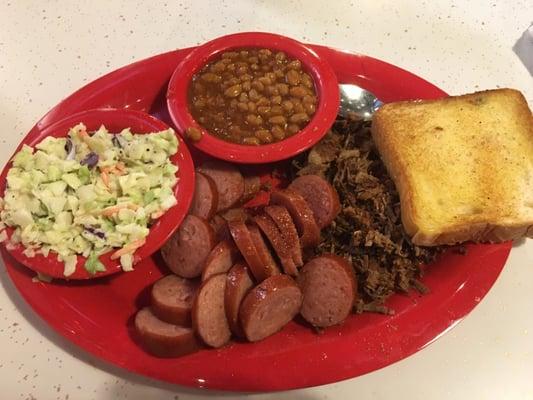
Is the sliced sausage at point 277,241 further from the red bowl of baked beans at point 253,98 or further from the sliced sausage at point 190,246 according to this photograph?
the red bowl of baked beans at point 253,98

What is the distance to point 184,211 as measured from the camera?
2113mm

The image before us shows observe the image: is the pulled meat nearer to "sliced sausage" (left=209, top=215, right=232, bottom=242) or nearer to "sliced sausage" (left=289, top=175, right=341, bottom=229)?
"sliced sausage" (left=289, top=175, right=341, bottom=229)

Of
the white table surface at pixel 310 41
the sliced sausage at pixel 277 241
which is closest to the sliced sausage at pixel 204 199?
the sliced sausage at pixel 277 241

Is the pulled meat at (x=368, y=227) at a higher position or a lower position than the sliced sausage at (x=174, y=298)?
higher

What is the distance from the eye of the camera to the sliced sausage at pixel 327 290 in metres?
2.07

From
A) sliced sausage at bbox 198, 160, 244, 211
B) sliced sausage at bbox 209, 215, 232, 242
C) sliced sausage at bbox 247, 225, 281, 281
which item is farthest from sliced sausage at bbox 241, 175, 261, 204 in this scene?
sliced sausage at bbox 247, 225, 281, 281

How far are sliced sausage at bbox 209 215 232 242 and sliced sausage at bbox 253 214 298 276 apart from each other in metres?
0.17

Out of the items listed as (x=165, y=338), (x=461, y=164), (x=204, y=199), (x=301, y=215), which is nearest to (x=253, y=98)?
(x=204, y=199)

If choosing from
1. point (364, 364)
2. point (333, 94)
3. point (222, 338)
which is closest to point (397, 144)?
point (333, 94)

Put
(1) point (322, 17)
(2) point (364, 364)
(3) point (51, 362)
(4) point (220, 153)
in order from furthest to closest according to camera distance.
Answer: (1) point (322, 17) → (4) point (220, 153) → (3) point (51, 362) → (2) point (364, 364)

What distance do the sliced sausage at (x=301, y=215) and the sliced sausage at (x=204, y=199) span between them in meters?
0.31

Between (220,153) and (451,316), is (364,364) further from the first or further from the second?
(220,153)

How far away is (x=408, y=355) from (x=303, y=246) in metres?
0.61

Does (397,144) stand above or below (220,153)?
above
